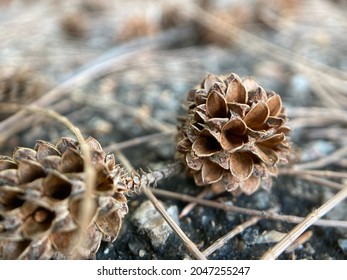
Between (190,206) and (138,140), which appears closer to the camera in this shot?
(190,206)

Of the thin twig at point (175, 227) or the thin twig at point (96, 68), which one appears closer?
the thin twig at point (175, 227)

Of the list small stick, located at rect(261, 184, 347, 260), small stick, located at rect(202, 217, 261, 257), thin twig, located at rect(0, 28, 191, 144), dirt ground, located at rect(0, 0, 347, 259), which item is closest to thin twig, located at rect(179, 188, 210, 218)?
dirt ground, located at rect(0, 0, 347, 259)

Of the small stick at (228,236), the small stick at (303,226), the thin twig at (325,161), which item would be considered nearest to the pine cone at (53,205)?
the small stick at (228,236)

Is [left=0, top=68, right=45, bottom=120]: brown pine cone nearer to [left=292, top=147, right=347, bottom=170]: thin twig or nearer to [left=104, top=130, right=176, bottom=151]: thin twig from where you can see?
[left=104, top=130, right=176, bottom=151]: thin twig

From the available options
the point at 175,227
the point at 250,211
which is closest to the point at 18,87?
the point at 175,227

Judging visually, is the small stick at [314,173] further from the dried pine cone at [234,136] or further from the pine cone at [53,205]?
the pine cone at [53,205]

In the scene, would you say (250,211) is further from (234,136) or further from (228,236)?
(234,136)
